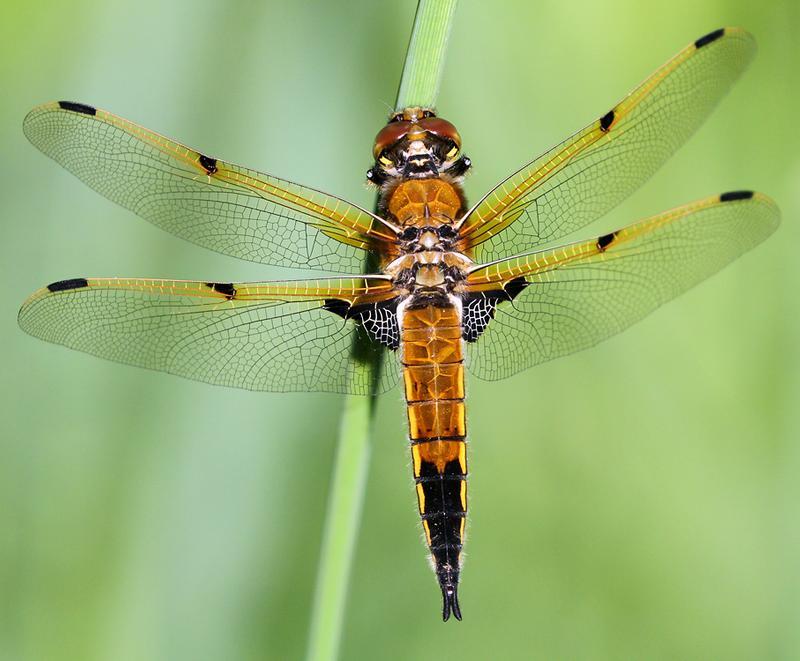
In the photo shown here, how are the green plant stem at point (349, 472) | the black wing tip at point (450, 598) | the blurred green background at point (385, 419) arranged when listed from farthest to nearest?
the blurred green background at point (385, 419) → the black wing tip at point (450, 598) → the green plant stem at point (349, 472)

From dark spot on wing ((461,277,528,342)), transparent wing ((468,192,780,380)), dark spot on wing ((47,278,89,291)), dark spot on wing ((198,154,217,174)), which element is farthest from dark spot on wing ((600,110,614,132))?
dark spot on wing ((47,278,89,291))

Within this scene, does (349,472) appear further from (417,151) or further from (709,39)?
(709,39)

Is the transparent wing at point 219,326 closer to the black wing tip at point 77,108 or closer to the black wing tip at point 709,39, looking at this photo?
the black wing tip at point 77,108

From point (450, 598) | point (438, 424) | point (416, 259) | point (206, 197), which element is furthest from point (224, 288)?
point (450, 598)

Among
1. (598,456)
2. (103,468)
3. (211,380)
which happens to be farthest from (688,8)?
(103,468)

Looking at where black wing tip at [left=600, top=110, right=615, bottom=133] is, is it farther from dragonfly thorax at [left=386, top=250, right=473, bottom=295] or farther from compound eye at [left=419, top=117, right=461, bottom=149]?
dragonfly thorax at [left=386, top=250, right=473, bottom=295]

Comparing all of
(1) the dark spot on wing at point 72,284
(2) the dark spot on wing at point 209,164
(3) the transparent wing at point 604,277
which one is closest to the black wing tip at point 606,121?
(3) the transparent wing at point 604,277

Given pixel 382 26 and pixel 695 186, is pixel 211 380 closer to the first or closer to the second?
pixel 382 26
